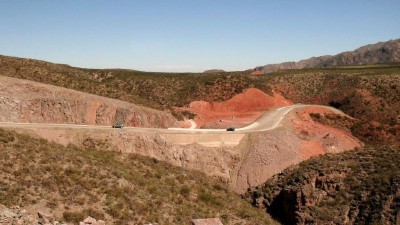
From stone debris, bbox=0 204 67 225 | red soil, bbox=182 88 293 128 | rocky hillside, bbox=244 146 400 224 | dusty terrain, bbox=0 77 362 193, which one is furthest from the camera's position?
red soil, bbox=182 88 293 128

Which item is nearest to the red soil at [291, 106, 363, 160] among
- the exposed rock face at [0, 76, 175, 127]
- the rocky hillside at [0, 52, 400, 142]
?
the rocky hillside at [0, 52, 400, 142]

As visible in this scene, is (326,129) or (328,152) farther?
(326,129)

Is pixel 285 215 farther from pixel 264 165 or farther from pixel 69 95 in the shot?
pixel 69 95

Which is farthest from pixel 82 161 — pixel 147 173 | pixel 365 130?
pixel 365 130

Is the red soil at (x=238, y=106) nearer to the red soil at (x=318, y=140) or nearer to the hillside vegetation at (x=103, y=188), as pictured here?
the red soil at (x=318, y=140)

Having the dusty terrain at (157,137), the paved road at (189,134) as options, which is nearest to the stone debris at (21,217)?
the dusty terrain at (157,137)

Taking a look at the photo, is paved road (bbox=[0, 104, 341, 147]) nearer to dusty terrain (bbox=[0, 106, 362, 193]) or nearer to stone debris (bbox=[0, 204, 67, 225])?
dusty terrain (bbox=[0, 106, 362, 193])

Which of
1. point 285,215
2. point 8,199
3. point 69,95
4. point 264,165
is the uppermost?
point 69,95
